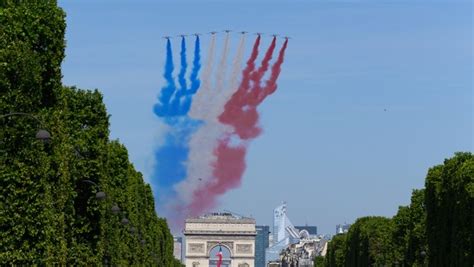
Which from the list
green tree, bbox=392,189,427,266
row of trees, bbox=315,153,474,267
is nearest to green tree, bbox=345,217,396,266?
row of trees, bbox=315,153,474,267

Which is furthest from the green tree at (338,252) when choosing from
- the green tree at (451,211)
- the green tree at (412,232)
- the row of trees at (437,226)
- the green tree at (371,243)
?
the green tree at (451,211)

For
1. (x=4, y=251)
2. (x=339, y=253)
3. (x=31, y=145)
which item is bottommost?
(x=4, y=251)

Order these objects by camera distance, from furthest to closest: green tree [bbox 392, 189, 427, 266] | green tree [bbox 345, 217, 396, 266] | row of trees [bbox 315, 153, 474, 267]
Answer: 1. green tree [bbox 345, 217, 396, 266]
2. green tree [bbox 392, 189, 427, 266]
3. row of trees [bbox 315, 153, 474, 267]

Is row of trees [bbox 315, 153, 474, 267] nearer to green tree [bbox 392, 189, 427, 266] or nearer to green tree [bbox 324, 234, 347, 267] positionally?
green tree [bbox 392, 189, 427, 266]

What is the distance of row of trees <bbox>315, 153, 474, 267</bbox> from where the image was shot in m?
81.7

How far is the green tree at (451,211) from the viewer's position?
8125 cm

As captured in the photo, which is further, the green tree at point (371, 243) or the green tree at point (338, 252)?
the green tree at point (338, 252)

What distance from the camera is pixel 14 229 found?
5169 cm

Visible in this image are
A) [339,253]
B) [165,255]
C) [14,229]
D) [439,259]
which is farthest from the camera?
[339,253]

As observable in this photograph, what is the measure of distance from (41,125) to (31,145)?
89 cm

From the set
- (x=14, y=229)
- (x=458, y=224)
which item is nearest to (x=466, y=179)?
(x=458, y=224)

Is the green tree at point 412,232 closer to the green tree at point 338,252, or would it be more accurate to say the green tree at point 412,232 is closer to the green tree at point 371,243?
the green tree at point 371,243

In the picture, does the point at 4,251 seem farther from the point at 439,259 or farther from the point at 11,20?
the point at 439,259


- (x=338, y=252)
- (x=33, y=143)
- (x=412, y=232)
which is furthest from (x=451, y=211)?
(x=338, y=252)
